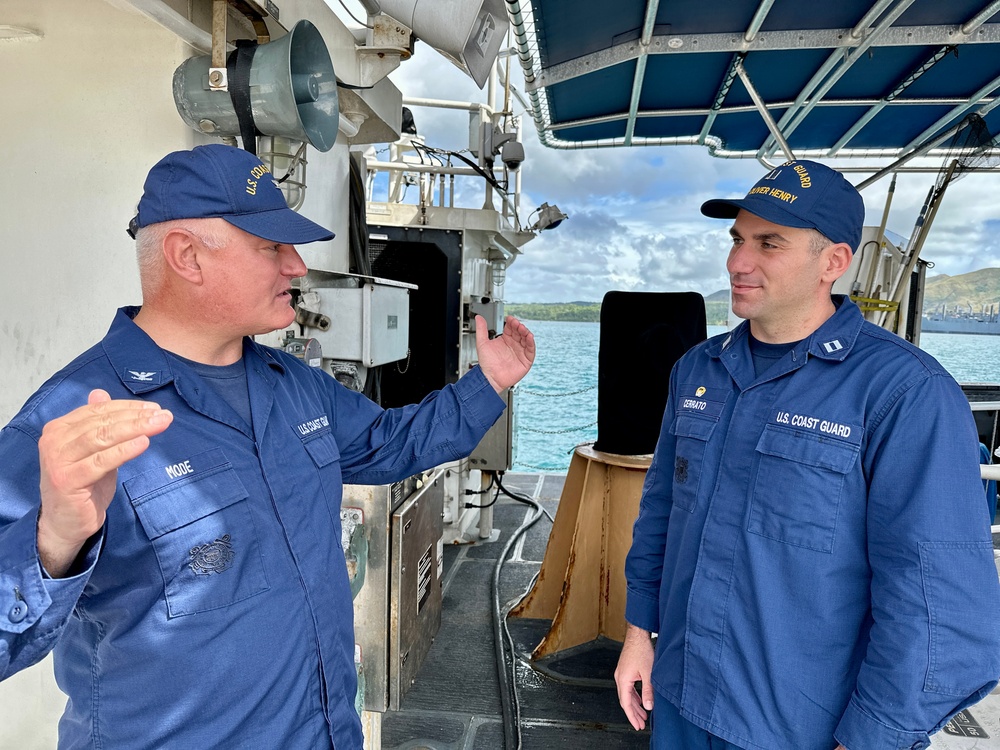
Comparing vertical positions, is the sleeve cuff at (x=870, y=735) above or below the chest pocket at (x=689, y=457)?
below

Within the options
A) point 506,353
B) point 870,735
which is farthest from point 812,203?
point 870,735

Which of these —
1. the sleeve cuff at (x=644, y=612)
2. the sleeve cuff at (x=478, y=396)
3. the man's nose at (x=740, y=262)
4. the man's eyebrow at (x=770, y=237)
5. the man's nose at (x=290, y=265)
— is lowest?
the sleeve cuff at (x=644, y=612)

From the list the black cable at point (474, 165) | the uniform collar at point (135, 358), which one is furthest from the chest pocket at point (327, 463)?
the black cable at point (474, 165)

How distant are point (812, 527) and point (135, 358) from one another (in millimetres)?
1465

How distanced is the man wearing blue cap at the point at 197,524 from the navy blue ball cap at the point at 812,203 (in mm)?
1107

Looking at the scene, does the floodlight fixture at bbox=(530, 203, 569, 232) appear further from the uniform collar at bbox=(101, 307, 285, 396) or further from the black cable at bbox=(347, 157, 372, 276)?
the uniform collar at bbox=(101, 307, 285, 396)

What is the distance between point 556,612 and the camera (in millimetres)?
3986

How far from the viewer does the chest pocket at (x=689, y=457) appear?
69.5 inches

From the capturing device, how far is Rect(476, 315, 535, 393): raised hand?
1859 mm

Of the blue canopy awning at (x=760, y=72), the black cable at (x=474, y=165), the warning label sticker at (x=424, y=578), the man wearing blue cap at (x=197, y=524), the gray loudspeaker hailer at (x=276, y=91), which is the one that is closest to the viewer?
the man wearing blue cap at (x=197, y=524)

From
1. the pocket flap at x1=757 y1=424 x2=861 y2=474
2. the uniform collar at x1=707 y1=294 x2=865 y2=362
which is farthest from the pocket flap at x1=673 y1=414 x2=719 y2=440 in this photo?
the uniform collar at x1=707 y1=294 x2=865 y2=362

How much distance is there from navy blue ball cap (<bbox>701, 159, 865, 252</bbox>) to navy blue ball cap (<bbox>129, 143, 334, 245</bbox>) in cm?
112

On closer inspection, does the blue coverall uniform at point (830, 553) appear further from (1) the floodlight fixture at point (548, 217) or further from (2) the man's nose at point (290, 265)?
(1) the floodlight fixture at point (548, 217)

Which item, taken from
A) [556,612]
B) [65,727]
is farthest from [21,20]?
[556,612]
